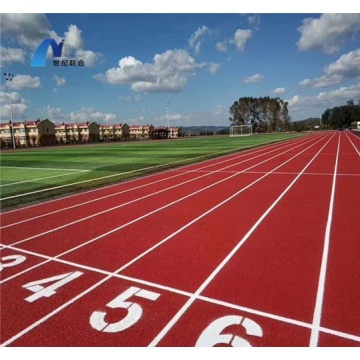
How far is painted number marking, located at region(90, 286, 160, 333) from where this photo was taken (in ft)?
10.2

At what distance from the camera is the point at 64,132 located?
87625 mm

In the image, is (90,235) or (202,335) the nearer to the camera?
(202,335)

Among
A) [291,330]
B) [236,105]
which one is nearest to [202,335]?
[291,330]

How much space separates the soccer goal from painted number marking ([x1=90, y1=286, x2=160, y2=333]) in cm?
8327

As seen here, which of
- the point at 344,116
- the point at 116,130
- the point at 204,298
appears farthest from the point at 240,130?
the point at 204,298

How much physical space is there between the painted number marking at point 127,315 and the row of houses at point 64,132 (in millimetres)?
48019

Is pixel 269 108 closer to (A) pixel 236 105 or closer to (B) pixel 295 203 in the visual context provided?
(A) pixel 236 105

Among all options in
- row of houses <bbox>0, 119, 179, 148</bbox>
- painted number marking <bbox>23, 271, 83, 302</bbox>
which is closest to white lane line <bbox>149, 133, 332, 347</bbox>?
painted number marking <bbox>23, 271, 83, 302</bbox>

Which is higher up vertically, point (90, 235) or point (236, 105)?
point (236, 105)

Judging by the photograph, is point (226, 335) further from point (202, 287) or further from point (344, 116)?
point (344, 116)

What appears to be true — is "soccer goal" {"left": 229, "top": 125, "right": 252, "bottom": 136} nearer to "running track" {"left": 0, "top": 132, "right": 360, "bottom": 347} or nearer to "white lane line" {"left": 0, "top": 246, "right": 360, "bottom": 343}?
"running track" {"left": 0, "top": 132, "right": 360, "bottom": 347}

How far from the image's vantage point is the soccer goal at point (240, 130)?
8488 centimetres

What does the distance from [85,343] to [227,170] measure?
37.1 ft

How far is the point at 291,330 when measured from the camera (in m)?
2.97
